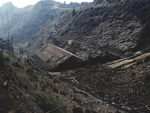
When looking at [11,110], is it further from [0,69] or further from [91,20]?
[91,20]

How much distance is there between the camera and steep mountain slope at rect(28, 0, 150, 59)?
204ft

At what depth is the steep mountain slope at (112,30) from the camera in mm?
62188

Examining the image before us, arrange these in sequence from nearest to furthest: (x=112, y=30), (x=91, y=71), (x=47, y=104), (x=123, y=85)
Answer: (x=47, y=104) < (x=123, y=85) < (x=91, y=71) < (x=112, y=30)

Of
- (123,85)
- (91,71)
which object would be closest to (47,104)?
(123,85)

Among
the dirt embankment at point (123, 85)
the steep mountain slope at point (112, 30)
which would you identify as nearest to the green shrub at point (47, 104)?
the dirt embankment at point (123, 85)

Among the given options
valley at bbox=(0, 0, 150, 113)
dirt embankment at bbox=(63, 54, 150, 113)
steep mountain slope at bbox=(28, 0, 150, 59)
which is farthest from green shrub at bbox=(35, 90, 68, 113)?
steep mountain slope at bbox=(28, 0, 150, 59)

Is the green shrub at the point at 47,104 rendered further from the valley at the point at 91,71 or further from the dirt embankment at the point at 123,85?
the dirt embankment at the point at 123,85

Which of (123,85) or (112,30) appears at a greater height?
(112,30)

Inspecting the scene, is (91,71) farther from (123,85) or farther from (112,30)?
(112,30)

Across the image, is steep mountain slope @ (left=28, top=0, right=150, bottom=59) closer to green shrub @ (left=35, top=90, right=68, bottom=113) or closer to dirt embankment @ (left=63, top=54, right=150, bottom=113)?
dirt embankment @ (left=63, top=54, right=150, bottom=113)

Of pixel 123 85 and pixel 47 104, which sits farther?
pixel 123 85

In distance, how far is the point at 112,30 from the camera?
7694 centimetres

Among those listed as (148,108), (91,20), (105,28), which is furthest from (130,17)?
(148,108)

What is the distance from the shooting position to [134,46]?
55812 millimetres
